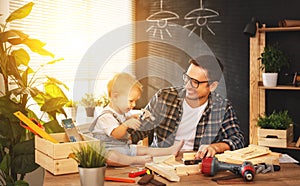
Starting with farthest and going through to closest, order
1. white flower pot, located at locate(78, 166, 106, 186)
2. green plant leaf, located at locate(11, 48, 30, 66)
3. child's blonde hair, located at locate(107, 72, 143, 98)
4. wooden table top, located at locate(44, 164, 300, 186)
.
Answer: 1. green plant leaf, located at locate(11, 48, 30, 66)
2. child's blonde hair, located at locate(107, 72, 143, 98)
3. wooden table top, located at locate(44, 164, 300, 186)
4. white flower pot, located at locate(78, 166, 106, 186)

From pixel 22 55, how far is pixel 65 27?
0.99 meters

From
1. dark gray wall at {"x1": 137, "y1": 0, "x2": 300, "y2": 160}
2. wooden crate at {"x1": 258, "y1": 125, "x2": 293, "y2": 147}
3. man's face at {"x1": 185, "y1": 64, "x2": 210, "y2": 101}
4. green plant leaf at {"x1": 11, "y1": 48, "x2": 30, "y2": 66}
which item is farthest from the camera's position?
dark gray wall at {"x1": 137, "y1": 0, "x2": 300, "y2": 160}

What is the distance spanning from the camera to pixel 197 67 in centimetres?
216

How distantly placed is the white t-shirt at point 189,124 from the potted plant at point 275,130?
4.73ft

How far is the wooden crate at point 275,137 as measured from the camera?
11.8 ft

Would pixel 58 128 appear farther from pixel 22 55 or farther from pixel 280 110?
pixel 280 110

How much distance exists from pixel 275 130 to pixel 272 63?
23.1 inches

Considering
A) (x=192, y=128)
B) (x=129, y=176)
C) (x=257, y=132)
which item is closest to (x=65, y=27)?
(x=192, y=128)

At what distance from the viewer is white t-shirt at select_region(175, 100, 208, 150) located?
2.38 m

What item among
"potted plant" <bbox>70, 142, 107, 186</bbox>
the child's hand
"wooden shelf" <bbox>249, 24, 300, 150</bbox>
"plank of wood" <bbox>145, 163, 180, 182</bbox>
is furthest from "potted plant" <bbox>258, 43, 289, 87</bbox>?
"potted plant" <bbox>70, 142, 107, 186</bbox>

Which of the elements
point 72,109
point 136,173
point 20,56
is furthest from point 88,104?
point 136,173

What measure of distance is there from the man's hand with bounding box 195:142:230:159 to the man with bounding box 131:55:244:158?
3.2 inches

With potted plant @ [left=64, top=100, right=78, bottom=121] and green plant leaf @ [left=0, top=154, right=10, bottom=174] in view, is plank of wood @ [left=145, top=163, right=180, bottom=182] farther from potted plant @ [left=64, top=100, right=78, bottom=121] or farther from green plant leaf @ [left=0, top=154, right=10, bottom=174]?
potted plant @ [left=64, top=100, right=78, bottom=121]

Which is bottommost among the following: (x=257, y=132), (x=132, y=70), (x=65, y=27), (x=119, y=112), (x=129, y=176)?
(x=257, y=132)
